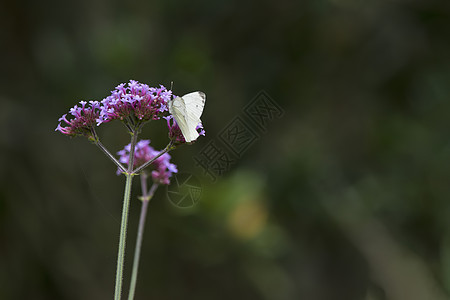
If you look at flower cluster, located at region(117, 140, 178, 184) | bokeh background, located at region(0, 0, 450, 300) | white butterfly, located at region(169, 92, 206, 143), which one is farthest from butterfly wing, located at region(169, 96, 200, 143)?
bokeh background, located at region(0, 0, 450, 300)

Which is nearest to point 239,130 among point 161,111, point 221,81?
point 221,81

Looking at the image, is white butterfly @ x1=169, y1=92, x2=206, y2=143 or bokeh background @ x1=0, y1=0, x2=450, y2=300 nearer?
white butterfly @ x1=169, y1=92, x2=206, y2=143

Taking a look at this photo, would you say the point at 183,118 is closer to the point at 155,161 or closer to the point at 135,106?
the point at 135,106

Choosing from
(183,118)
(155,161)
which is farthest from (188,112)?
(155,161)

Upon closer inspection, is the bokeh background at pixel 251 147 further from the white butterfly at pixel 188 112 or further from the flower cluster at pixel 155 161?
the white butterfly at pixel 188 112

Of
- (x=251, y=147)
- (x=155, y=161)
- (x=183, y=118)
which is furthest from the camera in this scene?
(x=251, y=147)

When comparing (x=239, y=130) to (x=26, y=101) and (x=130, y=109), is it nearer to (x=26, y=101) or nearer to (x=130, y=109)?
(x=130, y=109)

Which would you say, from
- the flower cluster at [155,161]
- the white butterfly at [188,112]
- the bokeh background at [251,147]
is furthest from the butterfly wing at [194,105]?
the bokeh background at [251,147]

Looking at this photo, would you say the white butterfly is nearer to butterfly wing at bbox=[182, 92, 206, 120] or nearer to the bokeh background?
butterfly wing at bbox=[182, 92, 206, 120]
